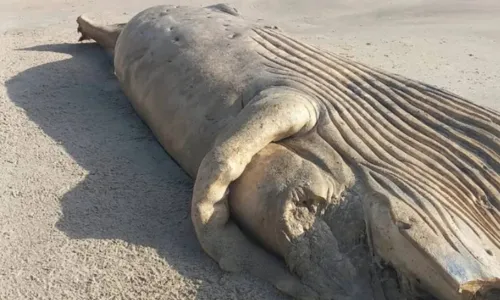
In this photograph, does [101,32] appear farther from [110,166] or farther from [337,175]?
[337,175]

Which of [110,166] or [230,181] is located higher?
[230,181]

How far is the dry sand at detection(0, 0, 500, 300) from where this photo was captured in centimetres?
427

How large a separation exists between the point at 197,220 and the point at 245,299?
2.03 ft

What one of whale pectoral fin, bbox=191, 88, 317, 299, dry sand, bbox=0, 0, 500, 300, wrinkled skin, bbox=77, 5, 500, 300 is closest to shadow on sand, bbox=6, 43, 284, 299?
dry sand, bbox=0, 0, 500, 300

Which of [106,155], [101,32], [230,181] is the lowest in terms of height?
[101,32]

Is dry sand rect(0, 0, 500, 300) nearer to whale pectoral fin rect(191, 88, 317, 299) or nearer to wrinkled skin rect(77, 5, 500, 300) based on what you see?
whale pectoral fin rect(191, 88, 317, 299)

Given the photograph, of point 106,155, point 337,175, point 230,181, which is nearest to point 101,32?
point 106,155

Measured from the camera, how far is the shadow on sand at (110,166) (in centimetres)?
462

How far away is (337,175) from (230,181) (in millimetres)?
658

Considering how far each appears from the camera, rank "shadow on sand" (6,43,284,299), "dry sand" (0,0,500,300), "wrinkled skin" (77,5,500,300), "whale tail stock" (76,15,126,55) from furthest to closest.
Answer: "whale tail stock" (76,15,126,55)
"shadow on sand" (6,43,284,299)
"dry sand" (0,0,500,300)
"wrinkled skin" (77,5,500,300)

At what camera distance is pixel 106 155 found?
5738mm

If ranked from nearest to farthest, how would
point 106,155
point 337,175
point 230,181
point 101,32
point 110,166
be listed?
1. point 337,175
2. point 230,181
3. point 110,166
4. point 106,155
5. point 101,32

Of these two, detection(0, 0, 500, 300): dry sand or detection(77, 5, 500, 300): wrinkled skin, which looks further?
detection(0, 0, 500, 300): dry sand

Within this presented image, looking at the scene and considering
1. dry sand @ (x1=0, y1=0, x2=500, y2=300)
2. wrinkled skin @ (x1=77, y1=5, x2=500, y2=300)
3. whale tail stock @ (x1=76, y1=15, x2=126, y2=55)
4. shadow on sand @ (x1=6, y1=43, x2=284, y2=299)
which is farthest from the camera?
whale tail stock @ (x1=76, y1=15, x2=126, y2=55)
